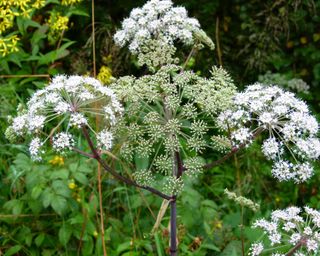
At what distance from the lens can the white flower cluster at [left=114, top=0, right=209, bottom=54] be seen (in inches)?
124

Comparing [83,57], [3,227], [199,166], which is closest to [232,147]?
[199,166]

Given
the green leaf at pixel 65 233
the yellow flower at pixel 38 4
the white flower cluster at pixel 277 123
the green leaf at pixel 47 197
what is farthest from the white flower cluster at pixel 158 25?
the yellow flower at pixel 38 4

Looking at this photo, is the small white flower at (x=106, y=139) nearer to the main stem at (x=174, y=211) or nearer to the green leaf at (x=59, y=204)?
the main stem at (x=174, y=211)

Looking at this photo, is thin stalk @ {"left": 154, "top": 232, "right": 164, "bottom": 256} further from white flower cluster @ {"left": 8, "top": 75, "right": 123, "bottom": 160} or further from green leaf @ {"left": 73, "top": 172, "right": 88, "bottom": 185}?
white flower cluster @ {"left": 8, "top": 75, "right": 123, "bottom": 160}

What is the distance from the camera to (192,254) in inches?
148

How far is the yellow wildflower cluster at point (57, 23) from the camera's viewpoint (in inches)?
203

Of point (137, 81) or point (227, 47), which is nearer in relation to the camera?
point (137, 81)

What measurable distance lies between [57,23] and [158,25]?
7.54 ft

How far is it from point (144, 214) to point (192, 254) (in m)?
0.70

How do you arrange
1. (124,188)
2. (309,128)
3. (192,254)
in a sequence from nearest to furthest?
(309,128) → (192,254) → (124,188)

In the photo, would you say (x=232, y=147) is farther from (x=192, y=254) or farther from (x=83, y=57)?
(x=83, y=57)

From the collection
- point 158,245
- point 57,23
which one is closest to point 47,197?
point 158,245

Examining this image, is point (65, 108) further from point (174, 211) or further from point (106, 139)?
point (174, 211)

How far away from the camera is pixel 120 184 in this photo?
175 inches
